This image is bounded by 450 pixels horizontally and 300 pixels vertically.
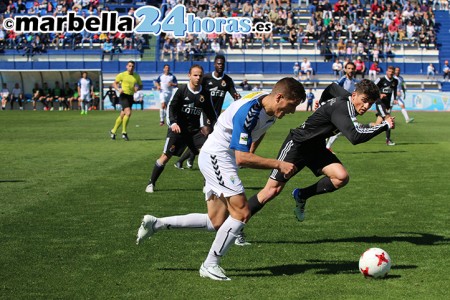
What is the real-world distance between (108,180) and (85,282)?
8.09 meters

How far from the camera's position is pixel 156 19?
57125 mm

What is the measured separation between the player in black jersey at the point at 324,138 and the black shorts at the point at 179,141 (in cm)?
452

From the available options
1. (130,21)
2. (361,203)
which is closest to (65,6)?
(130,21)

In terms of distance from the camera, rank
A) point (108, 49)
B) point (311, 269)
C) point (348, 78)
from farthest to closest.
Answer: point (108, 49), point (348, 78), point (311, 269)

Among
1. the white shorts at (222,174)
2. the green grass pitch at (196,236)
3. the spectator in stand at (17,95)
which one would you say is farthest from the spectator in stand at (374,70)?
the white shorts at (222,174)

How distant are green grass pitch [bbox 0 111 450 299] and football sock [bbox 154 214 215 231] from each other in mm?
389

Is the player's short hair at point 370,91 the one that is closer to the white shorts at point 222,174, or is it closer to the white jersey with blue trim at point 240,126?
the white jersey with blue trim at point 240,126

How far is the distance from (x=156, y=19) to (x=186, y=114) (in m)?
43.4

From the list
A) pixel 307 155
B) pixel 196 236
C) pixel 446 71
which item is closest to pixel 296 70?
pixel 446 71

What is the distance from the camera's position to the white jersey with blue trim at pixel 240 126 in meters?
7.33

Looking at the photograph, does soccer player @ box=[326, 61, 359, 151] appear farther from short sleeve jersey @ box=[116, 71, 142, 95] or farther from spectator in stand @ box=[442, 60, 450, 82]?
spectator in stand @ box=[442, 60, 450, 82]

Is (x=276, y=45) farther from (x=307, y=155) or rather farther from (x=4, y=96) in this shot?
(x=307, y=155)

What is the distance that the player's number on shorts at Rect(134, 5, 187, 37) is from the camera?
5703cm

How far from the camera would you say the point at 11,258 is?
8.46 m
